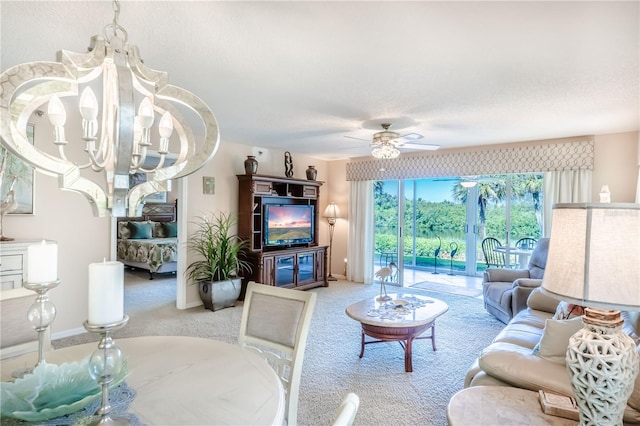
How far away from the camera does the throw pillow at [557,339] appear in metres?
1.91

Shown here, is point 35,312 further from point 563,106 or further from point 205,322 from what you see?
point 563,106

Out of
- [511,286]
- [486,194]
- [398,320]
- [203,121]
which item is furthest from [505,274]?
[203,121]

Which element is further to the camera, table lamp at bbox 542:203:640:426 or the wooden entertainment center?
the wooden entertainment center

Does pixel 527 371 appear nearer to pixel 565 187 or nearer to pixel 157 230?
pixel 565 187

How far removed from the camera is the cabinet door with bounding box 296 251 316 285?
5812 mm

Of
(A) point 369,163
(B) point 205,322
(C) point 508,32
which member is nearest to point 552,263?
(C) point 508,32

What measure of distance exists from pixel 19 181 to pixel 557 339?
473 cm

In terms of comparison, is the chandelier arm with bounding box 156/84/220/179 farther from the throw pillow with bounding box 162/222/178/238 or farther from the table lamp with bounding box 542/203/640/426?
the throw pillow with bounding box 162/222/178/238

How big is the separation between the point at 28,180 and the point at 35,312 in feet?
9.62

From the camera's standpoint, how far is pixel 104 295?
965 mm

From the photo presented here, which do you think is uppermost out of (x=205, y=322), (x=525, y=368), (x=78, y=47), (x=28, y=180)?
(x=78, y=47)

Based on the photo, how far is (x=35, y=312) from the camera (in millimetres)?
1330

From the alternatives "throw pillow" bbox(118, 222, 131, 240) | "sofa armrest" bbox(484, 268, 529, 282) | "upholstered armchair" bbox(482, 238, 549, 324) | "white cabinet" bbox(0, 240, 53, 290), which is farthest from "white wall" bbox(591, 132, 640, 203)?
"throw pillow" bbox(118, 222, 131, 240)

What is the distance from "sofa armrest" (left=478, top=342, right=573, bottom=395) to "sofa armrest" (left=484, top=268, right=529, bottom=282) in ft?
8.89
